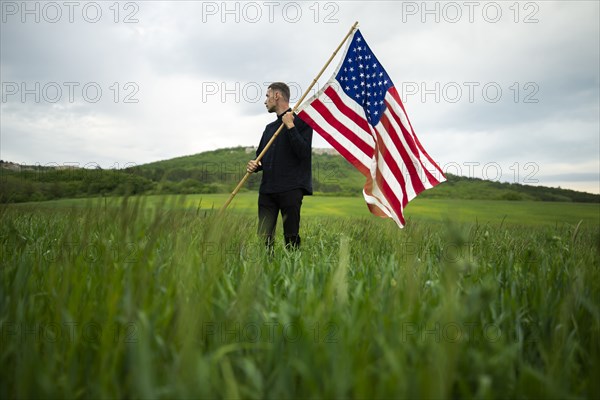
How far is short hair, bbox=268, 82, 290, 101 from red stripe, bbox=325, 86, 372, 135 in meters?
0.59

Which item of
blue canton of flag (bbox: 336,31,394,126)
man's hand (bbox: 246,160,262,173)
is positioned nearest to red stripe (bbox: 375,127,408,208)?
blue canton of flag (bbox: 336,31,394,126)

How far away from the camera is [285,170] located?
5051 millimetres

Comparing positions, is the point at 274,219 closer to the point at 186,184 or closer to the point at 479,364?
the point at 186,184

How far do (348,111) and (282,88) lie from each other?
3.41ft

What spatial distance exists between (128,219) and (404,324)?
1274 mm

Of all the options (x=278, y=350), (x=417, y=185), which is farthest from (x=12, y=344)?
(x=417, y=185)

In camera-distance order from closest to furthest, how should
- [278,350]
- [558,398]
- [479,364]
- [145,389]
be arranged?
[145,389]
[558,398]
[479,364]
[278,350]

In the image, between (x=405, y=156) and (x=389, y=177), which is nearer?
(x=389, y=177)

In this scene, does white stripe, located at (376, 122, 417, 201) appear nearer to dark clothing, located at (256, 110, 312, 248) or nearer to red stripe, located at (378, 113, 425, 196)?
red stripe, located at (378, 113, 425, 196)

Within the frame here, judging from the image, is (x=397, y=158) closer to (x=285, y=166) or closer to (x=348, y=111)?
(x=348, y=111)

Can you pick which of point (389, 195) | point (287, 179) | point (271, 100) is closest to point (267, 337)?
point (287, 179)

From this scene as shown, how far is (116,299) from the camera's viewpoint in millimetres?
1244

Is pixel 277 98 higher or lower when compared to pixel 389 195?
higher

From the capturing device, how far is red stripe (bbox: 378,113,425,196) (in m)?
5.21
